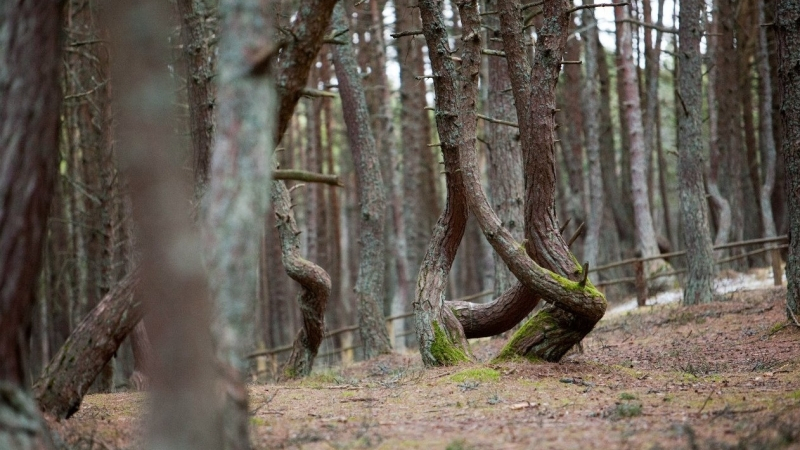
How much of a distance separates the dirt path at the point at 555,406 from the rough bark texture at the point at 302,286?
1.17m

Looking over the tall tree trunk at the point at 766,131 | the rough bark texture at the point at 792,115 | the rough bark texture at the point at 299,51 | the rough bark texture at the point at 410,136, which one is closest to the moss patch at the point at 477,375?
the rough bark texture at the point at 299,51

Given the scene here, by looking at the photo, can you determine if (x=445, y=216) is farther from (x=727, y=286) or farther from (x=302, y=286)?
(x=727, y=286)

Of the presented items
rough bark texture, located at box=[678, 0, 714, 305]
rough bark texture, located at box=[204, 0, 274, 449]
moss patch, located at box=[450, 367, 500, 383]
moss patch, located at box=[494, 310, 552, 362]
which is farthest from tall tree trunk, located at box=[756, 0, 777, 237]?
rough bark texture, located at box=[204, 0, 274, 449]

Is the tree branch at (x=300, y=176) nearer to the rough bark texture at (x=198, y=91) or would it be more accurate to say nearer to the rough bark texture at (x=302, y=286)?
the rough bark texture at (x=198, y=91)

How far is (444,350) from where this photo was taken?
30.1 ft

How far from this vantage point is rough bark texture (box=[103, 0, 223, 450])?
3.88m

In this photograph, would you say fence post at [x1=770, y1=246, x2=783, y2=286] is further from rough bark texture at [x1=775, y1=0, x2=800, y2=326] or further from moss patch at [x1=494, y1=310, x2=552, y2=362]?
moss patch at [x1=494, y1=310, x2=552, y2=362]

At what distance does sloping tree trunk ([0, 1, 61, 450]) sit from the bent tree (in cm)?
512

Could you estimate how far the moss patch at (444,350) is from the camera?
9086 mm

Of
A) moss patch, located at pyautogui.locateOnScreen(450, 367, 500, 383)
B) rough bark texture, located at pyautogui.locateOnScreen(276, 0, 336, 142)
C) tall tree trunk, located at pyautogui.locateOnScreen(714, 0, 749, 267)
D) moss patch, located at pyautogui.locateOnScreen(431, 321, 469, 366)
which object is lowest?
moss patch, located at pyautogui.locateOnScreen(450, 367, 500, 383)

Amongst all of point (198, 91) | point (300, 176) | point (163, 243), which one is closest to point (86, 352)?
point (300, 176)

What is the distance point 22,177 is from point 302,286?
7119 millimetres

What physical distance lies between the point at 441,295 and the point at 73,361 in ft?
14.7

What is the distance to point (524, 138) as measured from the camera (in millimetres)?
8953
